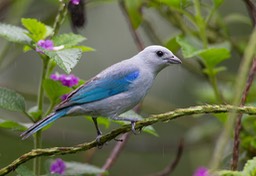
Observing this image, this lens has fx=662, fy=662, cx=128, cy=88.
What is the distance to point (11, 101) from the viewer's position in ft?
10.0

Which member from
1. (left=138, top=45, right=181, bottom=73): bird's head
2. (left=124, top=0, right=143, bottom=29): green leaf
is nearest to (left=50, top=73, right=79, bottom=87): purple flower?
(left=138, top=45, right=181, bottom=73): bird's head

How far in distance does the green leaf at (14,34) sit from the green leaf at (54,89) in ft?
0.74

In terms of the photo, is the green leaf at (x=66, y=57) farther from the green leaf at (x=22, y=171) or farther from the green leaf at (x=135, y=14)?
the green leaf at (x=135, y=14)

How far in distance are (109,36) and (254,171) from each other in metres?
5.90

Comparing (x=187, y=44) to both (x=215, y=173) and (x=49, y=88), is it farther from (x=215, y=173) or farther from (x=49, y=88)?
(x=215, y=173)

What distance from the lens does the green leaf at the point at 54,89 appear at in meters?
3.06

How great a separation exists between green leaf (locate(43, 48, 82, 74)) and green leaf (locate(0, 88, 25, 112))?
1.00 ft

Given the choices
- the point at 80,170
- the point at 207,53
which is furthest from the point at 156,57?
the point at 80,170

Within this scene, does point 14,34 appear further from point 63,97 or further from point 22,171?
point 22,171

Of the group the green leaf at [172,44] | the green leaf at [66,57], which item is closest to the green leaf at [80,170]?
the green leaf at [66,57]

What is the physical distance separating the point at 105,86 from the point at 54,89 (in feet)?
1.81

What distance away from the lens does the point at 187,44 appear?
3.75 metres

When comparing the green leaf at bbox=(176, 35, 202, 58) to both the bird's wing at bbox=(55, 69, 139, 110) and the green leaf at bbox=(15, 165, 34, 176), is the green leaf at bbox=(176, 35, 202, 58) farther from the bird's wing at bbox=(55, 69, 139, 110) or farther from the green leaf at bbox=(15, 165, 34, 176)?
the green leaf at bbox=(15, 165, 34, 176)

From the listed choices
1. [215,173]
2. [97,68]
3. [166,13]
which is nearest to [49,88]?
[215,173]
